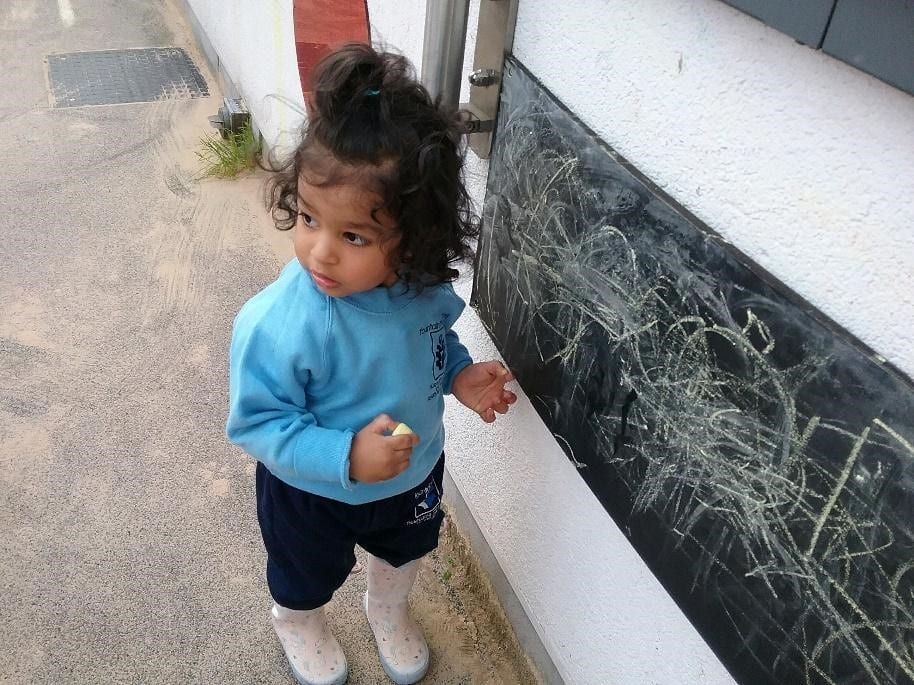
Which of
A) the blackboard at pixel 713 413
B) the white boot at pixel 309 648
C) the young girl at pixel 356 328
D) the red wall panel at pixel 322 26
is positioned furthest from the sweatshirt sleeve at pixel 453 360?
the red wall panel at pixel 322 26

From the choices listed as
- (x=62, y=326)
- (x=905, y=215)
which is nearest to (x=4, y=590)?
(x=62, y=326)

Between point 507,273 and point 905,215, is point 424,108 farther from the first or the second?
point 905,215

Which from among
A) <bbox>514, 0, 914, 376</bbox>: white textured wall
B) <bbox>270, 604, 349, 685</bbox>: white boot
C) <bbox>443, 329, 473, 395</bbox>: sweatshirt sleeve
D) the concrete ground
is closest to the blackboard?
<bbox>514, 0, 914, 376</bbox>: white textured wall

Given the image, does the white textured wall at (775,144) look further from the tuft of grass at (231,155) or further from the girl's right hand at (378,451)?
the tuft of grass at (231,155)

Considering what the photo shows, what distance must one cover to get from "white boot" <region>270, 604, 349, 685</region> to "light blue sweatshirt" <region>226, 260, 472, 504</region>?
539 millimetres

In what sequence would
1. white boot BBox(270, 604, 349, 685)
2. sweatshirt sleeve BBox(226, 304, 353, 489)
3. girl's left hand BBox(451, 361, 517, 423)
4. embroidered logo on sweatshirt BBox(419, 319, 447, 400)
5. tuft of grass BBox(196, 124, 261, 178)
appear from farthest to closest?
tuft of grass BBox(196, 124, 261, 178), white boot BBox(270, 604, 349, 685), girl's left hand BBox(451, 361, 517, 423), embroidered logo on sweatshirt BBox(419, 319, 447, 400), sweatshirt sleeve BBox(226, 304, 353, 489)

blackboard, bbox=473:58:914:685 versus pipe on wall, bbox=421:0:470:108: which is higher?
pipe on wall, bbox=421:0:470:108

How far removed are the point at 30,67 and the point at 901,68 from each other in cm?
519

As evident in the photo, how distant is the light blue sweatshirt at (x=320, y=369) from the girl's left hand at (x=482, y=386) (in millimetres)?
158

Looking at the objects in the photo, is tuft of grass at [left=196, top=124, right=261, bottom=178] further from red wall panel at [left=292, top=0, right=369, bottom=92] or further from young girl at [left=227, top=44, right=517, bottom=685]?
young girl at [left=227, top=44, right=517, bottom=685]

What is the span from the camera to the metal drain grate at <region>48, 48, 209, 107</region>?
4.49 metres

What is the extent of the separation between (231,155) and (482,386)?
9.08ft

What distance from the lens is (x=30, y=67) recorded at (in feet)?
15.7

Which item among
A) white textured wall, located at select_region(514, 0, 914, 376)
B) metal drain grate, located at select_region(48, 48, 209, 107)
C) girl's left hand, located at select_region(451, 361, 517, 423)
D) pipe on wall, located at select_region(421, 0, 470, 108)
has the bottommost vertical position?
metal drain grate, located at select_region(48, 48, 209, 107)
